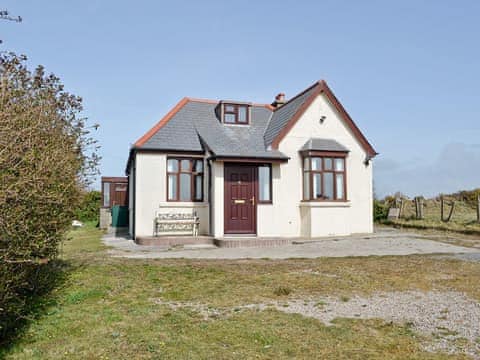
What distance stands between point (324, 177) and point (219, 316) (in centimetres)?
1214

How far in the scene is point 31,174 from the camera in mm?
4672

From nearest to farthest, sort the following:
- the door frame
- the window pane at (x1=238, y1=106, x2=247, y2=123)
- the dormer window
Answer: the door frame < the dormer window < the window pane at (x1=238, y1=106, x2=247, y2=123)

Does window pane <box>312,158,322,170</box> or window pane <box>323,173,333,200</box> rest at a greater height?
window pane <box>312,158,322,170</box>

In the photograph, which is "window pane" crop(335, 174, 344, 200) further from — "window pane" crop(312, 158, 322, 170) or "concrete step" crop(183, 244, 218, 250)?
"concrete step" crop(183, 244, 218, 250)

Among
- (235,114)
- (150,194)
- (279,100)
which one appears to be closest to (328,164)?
(235,114)

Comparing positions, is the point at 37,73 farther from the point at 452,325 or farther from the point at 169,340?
the point at 452,325

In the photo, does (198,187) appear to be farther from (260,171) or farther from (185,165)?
(260,171)

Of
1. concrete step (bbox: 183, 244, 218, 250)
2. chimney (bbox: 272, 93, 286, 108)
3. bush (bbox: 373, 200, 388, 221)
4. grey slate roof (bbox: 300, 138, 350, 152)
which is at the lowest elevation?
concrete step (bbox: 183, 244, 218, 250)

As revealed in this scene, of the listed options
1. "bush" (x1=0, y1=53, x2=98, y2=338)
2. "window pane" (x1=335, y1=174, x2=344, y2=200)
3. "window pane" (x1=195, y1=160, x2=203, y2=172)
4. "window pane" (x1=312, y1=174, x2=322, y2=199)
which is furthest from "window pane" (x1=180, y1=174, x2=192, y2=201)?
"bush" (x1=0, y1=53, x2=98, y2=338)

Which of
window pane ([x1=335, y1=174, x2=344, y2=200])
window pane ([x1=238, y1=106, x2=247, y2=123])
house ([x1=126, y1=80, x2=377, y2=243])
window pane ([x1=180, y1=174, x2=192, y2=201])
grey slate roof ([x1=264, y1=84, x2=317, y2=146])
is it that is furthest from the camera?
window pane ([x1=238, y1=106, x2=247, y2=123])

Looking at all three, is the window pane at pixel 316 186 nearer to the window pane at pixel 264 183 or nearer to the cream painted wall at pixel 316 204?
the cream painted wall at pixel 316 204

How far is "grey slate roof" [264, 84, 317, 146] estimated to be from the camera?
706 inches

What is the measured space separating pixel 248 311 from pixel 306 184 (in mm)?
11509

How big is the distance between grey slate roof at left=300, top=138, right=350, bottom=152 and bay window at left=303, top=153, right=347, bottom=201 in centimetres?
28
